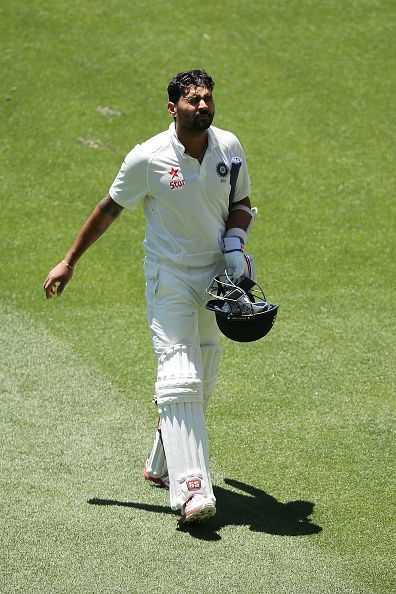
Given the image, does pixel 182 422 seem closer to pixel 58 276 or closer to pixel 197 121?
pixel 58 276

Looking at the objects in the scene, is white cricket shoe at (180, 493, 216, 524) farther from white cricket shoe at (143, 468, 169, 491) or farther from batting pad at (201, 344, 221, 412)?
batting pad at (201, 344, 221, 412)

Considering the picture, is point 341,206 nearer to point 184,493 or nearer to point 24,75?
point 24,75

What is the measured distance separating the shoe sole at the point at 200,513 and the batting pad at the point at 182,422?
0.28ft

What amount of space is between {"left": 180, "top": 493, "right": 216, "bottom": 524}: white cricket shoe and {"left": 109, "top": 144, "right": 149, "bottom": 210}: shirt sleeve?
1.58 m

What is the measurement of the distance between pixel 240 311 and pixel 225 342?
2479mm

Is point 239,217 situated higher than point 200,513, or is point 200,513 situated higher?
point 239,217

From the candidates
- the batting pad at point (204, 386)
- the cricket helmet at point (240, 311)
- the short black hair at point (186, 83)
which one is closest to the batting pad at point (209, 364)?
the batting pad at point (204, 386)

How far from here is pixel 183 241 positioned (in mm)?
5484

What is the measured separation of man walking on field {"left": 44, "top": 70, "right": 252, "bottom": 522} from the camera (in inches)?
209

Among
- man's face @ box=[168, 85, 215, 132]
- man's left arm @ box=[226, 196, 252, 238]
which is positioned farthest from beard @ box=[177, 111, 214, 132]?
man's left arm @ box=[226, 196, 252, 238]

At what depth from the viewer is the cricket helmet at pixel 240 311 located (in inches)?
211

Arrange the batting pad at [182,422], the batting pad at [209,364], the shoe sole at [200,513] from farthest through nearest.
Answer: the batting pad at [209,364]
the batting pad at [182,422]
the shoe sole at [200,513]

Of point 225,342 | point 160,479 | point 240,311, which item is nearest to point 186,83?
point 240,311

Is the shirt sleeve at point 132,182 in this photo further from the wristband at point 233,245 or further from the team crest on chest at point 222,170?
the wristband at point 233,245
